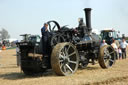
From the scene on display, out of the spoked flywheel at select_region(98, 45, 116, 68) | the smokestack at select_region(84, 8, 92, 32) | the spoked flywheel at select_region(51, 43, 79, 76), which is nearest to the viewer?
the spoked flywheel at select_region(51, 43, 79, 76)

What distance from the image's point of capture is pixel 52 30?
8.44m

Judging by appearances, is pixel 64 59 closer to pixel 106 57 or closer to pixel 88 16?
pixel 106 57

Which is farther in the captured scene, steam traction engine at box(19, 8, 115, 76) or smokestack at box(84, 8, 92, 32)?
smokestack at box(84, 8, 92, 32)

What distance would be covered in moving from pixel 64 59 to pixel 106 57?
8.78 ft

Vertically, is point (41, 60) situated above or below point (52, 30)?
below

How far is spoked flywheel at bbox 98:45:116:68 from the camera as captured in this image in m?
9.21

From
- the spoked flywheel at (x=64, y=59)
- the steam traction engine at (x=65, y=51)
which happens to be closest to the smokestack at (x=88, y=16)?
the steam traction engine at (x=65, y=51)

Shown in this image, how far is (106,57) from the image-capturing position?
9562 mm

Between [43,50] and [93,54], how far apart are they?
105 inches

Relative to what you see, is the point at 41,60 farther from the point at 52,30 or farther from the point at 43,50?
the point at 52,30

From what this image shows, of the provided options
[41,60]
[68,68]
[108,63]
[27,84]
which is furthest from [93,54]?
[27,84]

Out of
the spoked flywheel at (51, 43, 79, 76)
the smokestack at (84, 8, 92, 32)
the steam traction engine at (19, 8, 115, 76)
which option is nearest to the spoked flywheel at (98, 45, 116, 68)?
the steam traction engine at (19, 8, 115, 76)

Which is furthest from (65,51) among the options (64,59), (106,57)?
(106,57)

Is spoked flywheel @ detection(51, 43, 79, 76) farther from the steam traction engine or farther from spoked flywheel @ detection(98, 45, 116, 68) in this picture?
spoked flywheel @ detection(98, 45, 116, 68)
